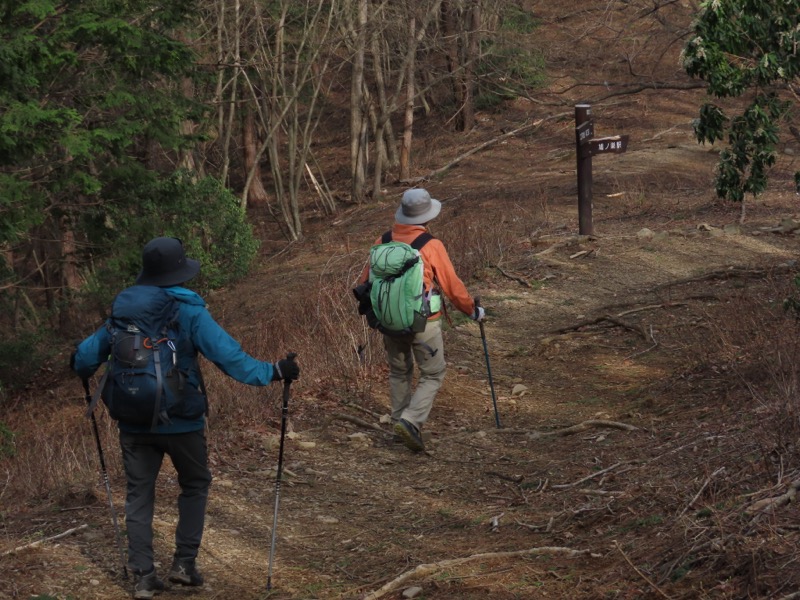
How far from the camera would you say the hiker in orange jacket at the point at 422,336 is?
781 centimetres

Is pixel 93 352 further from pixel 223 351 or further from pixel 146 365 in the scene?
pixel 223 351

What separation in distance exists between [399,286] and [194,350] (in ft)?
8.12

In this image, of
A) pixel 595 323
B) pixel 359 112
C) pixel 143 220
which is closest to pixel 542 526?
pixel 595 323

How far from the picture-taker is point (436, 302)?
786 cm

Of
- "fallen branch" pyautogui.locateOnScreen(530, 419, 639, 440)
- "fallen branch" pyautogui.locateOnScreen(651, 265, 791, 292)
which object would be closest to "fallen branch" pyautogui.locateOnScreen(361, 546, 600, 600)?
"fallen branch" pyautogui.locateOnScreen(530, 419, 639, 440)

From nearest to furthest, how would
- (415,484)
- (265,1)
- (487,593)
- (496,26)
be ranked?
(487,593) → (415,484) → (265,1) → (496,26)

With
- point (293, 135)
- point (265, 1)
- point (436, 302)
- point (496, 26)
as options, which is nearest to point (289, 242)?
point (293, 135)

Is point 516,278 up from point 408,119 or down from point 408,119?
up

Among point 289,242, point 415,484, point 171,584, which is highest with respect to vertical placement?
point 171,584

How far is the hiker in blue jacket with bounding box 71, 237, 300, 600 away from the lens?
5293 mm

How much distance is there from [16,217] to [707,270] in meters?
9.17

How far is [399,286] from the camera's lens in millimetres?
7598

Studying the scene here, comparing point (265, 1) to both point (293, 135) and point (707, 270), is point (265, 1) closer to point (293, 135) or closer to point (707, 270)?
point (293, 135)

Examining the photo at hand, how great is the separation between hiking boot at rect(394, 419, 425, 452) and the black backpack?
2940 mm
